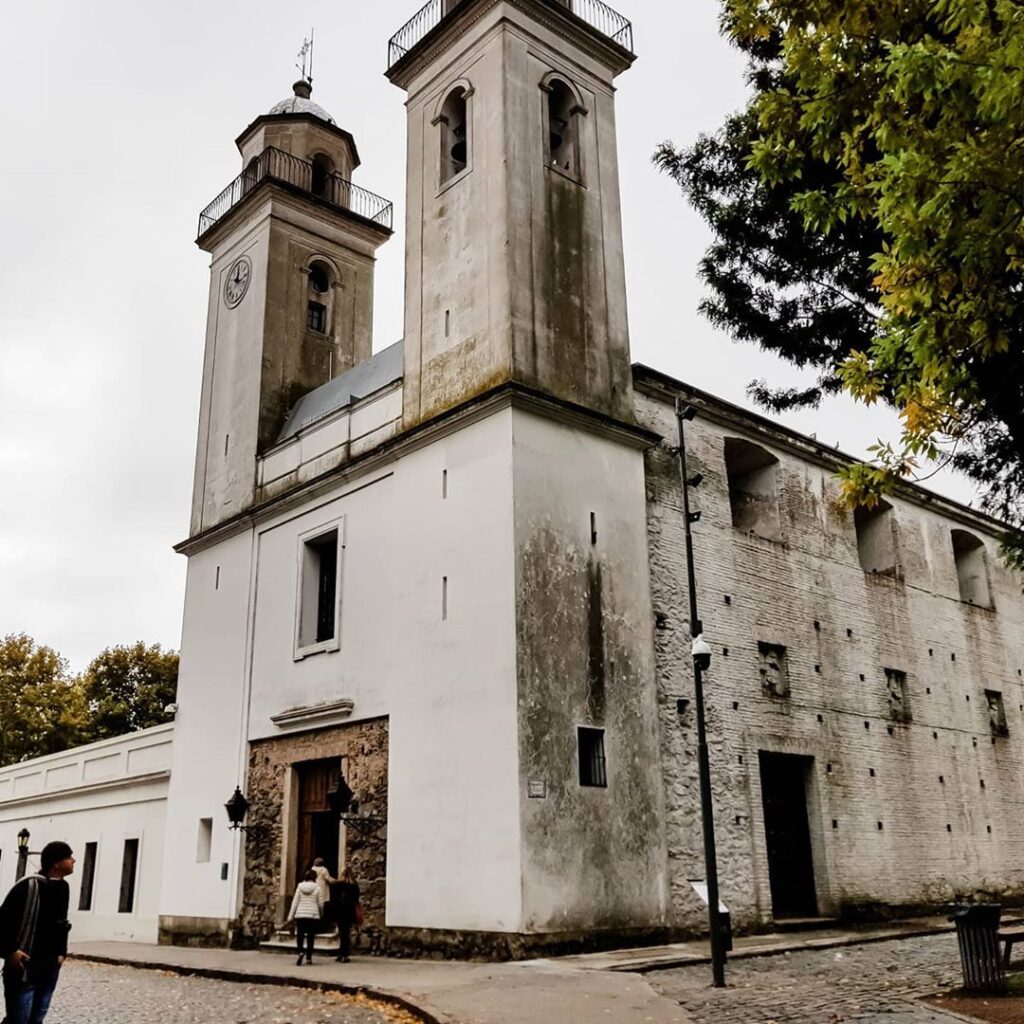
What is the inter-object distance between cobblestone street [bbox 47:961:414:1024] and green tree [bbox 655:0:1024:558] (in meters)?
6.81

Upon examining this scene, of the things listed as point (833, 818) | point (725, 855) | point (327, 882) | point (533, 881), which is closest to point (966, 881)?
point (833, 818)

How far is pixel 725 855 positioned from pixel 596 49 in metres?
14.0

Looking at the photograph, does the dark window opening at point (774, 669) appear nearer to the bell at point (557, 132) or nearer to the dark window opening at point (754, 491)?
the dark window opening at point (754, 491)

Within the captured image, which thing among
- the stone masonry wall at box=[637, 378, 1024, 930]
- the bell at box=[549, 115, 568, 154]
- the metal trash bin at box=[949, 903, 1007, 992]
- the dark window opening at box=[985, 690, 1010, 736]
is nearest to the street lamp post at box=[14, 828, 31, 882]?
the stone masonry wall at box=[637, 378, 1024, 930]

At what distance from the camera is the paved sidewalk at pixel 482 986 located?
9.23 m

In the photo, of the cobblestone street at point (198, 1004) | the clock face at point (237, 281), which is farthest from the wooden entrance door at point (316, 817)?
the clock face at point (237, 281)

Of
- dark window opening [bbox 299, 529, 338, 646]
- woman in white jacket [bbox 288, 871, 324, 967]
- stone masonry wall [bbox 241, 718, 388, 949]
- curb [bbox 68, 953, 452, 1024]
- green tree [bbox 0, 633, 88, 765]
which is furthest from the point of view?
green tree [bbox 0, 633, 88, 765]

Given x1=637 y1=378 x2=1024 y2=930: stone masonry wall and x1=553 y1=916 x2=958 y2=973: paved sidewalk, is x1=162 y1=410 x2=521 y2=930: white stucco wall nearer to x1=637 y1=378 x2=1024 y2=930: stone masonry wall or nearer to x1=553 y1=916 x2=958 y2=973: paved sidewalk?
x1=553 y1=916 x2=958 y2=973: paved sidewalk

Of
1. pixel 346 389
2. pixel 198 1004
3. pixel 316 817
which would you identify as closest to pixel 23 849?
pixel 316 817

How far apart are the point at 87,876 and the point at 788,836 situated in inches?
628

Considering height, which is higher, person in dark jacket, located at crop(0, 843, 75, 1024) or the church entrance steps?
person in dark jacket, located at crop(0, 843, 75, 1024)

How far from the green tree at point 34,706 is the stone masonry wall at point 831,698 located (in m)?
31.0

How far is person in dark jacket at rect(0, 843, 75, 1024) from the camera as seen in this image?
716 centimetres

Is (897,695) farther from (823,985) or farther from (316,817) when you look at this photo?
(316,817)
